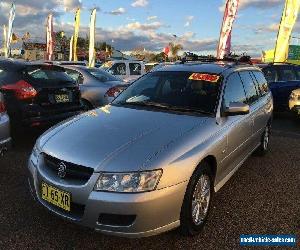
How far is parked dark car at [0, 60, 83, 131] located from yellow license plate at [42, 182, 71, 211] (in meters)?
3.20

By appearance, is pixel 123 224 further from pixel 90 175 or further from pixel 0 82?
pixel 0 82

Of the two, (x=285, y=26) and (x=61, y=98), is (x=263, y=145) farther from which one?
(x=285, y=26)

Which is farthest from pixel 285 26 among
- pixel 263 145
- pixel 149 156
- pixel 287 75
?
pixel 149 156

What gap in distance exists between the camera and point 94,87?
9211mm

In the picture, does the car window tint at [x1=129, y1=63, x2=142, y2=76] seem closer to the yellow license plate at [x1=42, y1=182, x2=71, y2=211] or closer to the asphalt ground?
the asphalt ground

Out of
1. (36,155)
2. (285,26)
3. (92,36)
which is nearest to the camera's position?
(36,155)

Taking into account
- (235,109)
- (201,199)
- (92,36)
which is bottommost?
(201,199)

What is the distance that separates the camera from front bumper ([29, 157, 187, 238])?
3.01 metres

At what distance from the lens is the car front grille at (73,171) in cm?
318

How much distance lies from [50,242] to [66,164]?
0.77 meters

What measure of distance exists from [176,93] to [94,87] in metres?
4.86

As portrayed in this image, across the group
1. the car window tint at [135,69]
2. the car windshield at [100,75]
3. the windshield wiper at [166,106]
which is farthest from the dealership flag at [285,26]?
the windshield wiper at [166,106]

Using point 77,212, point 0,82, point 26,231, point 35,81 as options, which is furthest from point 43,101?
point 77,212

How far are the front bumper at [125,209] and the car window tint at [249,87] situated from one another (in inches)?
106
